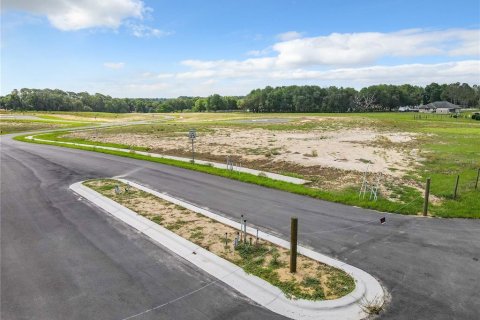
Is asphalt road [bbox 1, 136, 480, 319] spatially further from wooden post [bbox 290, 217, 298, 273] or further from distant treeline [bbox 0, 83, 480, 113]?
distant treeline [bbox 0, 83, 480, 113]

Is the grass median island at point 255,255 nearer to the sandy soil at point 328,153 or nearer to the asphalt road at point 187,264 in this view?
the asphalt road at point 187,264

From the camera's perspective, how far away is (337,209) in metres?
14.8

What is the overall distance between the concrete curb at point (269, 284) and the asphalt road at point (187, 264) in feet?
1.09

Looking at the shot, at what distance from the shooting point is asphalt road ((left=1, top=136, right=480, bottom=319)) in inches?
308

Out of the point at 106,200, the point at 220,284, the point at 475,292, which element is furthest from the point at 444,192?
the point at 106,200

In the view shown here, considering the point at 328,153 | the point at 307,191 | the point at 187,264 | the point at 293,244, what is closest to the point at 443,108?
the point at 328,153

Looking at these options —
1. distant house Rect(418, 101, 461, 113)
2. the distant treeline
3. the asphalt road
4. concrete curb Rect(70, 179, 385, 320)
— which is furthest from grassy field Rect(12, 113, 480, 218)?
distant house Rect(418, 101, 461, 113)

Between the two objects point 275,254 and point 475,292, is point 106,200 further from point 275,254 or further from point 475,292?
point 475,292

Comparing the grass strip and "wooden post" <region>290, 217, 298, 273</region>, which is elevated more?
"wooden post" <region>290, 217, 298, 273</region>

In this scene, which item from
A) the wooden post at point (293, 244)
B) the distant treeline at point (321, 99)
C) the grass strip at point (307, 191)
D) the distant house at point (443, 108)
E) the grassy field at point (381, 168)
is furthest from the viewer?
the distant treeline at point (321, 99)

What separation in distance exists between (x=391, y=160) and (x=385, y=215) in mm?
14889

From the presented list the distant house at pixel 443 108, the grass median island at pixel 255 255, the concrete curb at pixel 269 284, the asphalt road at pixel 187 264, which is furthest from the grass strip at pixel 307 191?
the distant house at pixel 443 108

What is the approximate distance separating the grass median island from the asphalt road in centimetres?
107

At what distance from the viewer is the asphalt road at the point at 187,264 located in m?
7.83
